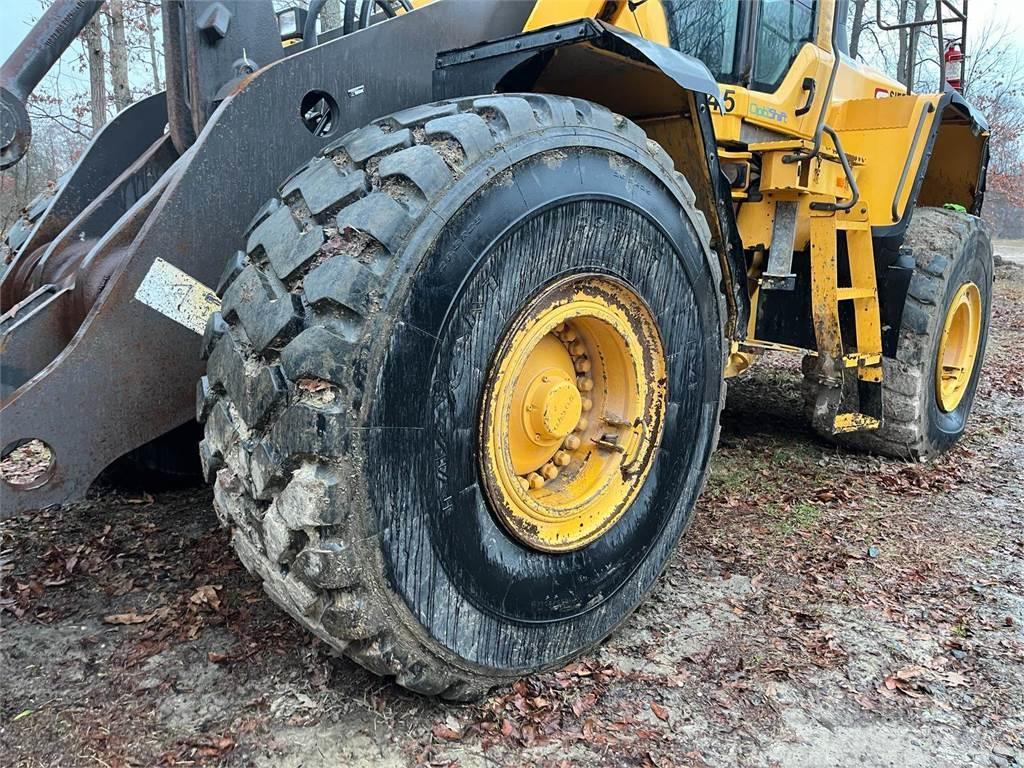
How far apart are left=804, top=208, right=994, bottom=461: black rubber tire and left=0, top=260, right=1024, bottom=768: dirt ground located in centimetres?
89

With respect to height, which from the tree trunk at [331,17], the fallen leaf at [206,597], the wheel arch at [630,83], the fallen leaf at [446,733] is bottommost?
the fallen leaf at [446,733]

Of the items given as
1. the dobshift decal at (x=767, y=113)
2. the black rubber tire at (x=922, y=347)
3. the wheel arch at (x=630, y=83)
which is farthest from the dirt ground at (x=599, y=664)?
the dobshift decal at (x=767, y=113)

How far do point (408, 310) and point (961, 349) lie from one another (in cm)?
473

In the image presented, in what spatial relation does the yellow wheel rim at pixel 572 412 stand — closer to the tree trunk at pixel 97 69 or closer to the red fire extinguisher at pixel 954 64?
the red fire extinguisher at pixel 954 64

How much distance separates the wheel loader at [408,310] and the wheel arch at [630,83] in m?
0.01

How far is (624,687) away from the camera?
95.0 inches

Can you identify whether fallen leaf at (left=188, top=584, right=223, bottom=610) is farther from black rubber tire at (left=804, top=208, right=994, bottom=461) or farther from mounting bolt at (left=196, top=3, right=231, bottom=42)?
black rubber tire at (left=804, top=208, right=994, bottom=461)

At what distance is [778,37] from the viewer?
3734 millimetres

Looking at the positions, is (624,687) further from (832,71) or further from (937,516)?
(832,71)

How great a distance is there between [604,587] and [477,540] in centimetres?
58

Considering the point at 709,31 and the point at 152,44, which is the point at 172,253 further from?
the point at 152,44

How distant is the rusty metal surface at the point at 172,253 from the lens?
6.47 ft

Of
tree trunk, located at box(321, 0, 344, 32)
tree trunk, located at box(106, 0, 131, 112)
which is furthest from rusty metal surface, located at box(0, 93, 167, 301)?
tree trunk, located at box(106, 0, 131, 112)

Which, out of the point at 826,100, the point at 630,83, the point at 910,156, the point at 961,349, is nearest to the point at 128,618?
the point at 630,83
